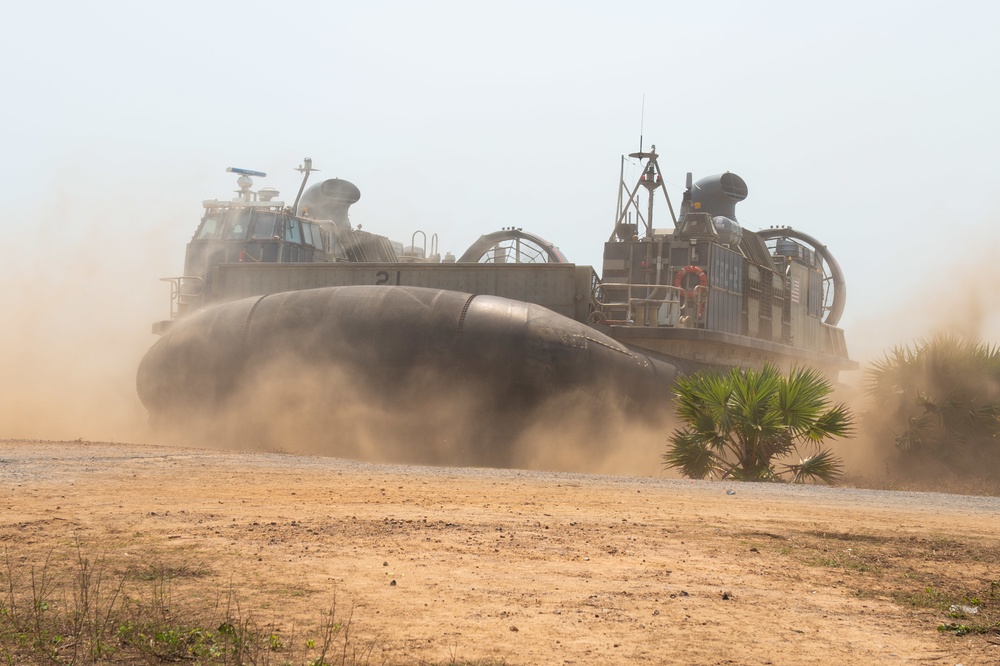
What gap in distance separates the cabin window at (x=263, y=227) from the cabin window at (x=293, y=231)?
0.88 ft

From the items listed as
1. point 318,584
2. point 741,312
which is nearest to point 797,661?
point 318,584

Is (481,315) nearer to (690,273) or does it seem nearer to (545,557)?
(690,273)

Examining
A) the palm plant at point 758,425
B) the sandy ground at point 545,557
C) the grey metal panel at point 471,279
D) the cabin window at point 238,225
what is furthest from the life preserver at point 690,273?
the sandy ground at point 545,557

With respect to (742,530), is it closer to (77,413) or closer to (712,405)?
(712,405)

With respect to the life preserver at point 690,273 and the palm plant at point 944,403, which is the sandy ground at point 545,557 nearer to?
the palm plant at point 944,403

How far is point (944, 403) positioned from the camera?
49.9 ft

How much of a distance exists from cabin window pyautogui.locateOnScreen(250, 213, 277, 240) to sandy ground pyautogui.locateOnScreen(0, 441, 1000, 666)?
12461 mm

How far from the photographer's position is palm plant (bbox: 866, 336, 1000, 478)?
583 inches

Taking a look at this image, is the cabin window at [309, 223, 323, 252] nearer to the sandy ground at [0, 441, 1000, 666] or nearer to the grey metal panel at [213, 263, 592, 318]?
the grey metal panel at [213, 263, 592, 318]

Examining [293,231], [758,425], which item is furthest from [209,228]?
[758,425]

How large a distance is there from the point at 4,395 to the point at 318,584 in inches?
639

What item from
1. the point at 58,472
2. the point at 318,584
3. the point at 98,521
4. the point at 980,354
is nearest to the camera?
the point at 318,584

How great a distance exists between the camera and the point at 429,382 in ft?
45.4

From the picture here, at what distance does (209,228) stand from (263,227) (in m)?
1.17
